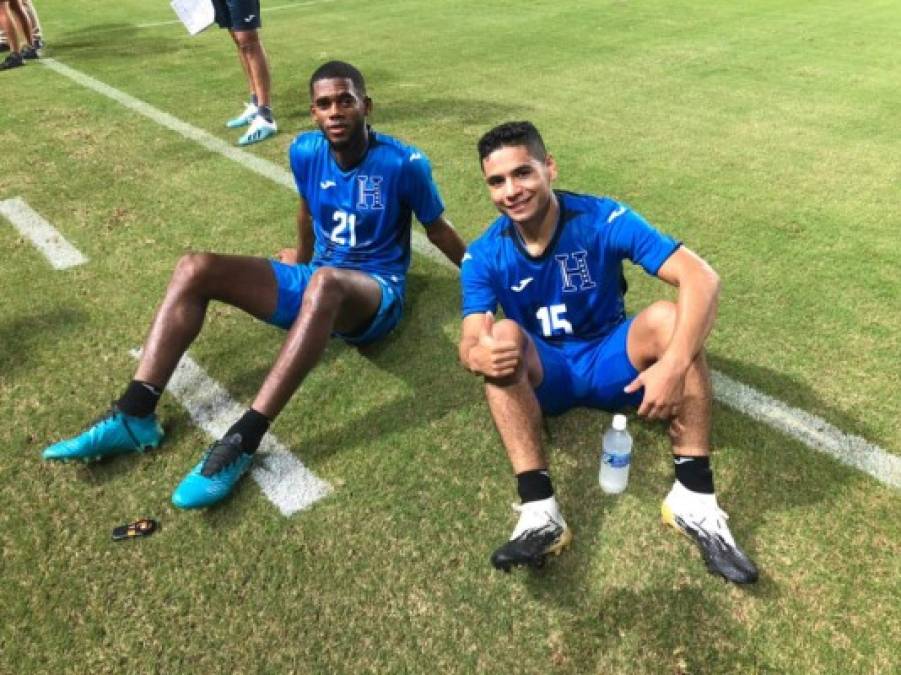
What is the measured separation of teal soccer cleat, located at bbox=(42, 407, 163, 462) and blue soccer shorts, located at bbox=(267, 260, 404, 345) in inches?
33.3

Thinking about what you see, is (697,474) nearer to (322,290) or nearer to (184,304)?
(322,290)

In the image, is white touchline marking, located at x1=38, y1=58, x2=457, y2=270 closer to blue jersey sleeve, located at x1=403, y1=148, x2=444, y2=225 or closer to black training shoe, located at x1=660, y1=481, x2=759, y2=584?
blue jersey sleeve, located at x1=403, y1=148, x2=444, y2=225

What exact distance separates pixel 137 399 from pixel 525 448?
6.07 feet

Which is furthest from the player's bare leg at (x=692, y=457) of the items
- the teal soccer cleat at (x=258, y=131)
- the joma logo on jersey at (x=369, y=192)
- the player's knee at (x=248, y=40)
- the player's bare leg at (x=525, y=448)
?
the player's knee at (x=248, y=40)

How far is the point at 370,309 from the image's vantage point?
11.9 feet

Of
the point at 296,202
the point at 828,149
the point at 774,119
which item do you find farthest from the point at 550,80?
the point at 296,202

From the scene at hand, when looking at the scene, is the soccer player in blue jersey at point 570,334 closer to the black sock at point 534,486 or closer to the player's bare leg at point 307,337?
the black sock at point 534,486

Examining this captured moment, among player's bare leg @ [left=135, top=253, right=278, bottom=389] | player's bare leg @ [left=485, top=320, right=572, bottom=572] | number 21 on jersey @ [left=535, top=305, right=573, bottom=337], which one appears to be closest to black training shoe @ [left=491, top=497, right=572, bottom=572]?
player's bare leg @ [left=485, top=320, right=572, bottom=572]

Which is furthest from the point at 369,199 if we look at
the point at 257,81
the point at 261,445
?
the point at 257,81

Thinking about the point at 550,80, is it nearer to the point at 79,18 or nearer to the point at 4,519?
the point at 4,519

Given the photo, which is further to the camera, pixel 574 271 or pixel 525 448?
pixel 574 271

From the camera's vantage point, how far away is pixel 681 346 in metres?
2.63

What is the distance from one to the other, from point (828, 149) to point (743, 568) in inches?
208

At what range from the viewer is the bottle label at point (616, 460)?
2.92m
